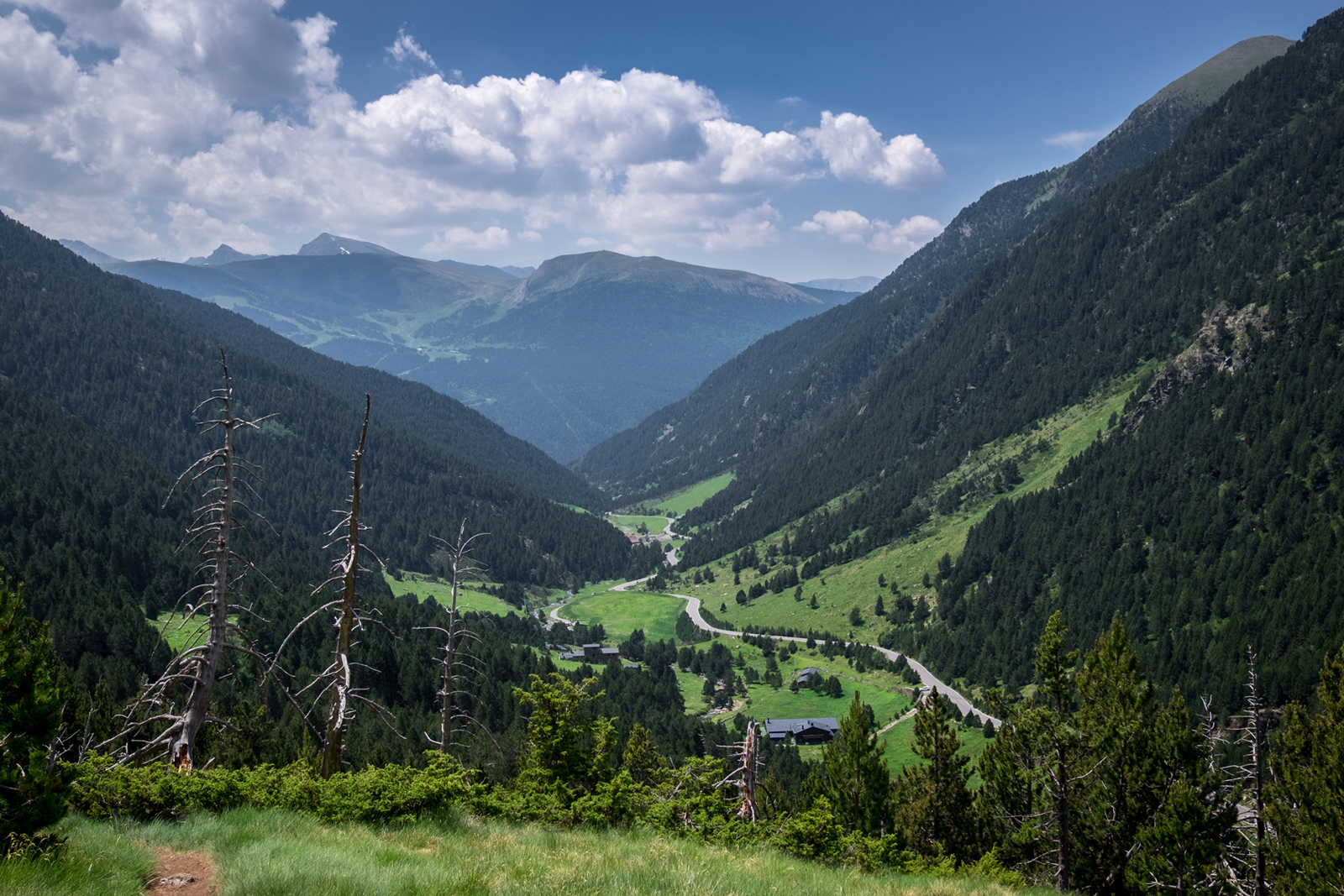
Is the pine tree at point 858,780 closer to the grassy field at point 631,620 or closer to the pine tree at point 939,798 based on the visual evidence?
the pine tree at point 939,798

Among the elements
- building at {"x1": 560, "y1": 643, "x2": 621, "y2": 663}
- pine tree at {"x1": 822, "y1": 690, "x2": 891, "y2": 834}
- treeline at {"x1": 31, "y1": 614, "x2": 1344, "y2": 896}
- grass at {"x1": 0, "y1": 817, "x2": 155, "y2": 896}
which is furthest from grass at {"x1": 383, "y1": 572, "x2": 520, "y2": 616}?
grass at {"x1": 0, "y1": 817, "x2": 155, "y2": 896}

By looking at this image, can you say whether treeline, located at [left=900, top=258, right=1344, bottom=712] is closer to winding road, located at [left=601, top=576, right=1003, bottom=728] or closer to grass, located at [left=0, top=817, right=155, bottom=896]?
winding road, located at [left=601, top=576, right=1003, bottom=728]

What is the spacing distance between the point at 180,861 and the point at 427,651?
3623 inches

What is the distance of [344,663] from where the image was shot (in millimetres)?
20016

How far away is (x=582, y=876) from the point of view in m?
11.5

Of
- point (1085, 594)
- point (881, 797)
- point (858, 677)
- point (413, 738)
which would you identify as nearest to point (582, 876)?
point (881, 797)

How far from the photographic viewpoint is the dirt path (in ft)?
38.1

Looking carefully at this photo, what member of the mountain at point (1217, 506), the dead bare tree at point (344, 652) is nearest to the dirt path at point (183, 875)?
the dead bare tree at point (344, 652)

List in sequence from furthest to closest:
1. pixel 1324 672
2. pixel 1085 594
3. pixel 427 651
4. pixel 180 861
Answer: pixel 1085 594 → pixel 427 651 → pixel 1324 672 → pixel 180 861

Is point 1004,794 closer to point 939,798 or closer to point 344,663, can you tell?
point 939,798

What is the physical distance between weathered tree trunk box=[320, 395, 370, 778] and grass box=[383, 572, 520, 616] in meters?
157

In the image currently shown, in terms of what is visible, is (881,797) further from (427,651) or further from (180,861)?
(427,651)

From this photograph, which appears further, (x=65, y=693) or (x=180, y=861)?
(x=65, y=693)

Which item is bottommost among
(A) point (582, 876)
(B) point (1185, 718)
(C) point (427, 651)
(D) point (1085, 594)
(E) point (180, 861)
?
(C) point (427, 651)
